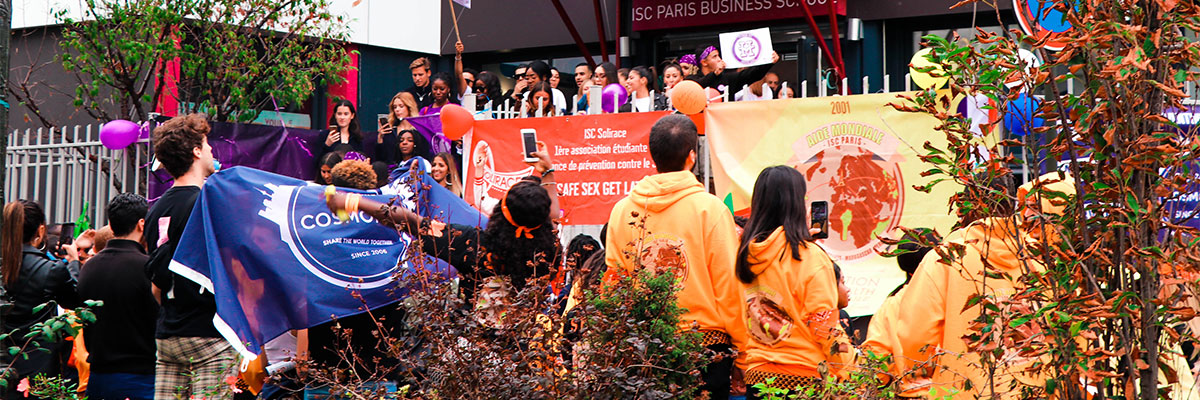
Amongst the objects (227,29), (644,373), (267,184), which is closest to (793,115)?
(267,184)

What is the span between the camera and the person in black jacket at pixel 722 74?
11.8 metres

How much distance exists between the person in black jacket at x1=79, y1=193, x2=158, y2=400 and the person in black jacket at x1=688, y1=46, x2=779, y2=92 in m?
6.73

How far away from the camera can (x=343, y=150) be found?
1194 cm

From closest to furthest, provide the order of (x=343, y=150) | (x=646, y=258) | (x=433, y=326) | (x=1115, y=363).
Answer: (x=1115, y=363), (x=433, y=326), (x=646, y=258), (x=343, y=150)

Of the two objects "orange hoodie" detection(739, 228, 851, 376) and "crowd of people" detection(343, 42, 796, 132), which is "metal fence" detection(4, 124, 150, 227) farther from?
"orange hoodie" detection(739, 228, 851, 376)

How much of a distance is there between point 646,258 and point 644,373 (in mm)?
1267

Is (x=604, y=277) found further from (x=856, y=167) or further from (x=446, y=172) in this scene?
(x=446, y=172)

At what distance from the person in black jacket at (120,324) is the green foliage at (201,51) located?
7.44 m

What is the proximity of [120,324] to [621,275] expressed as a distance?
10.3ft

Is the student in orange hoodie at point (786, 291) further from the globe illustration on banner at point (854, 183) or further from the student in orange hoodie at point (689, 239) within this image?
the globe illustration on banner at point (854, 183)

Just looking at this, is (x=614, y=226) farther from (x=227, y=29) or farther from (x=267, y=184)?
(x=227, y=29)

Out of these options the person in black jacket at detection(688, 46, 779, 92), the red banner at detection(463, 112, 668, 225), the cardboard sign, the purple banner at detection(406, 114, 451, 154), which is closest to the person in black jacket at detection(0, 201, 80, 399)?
the red banner at detection(463, 112, 668, 225)

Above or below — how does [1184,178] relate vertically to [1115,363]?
above

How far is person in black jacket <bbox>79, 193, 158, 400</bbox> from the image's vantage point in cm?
608
